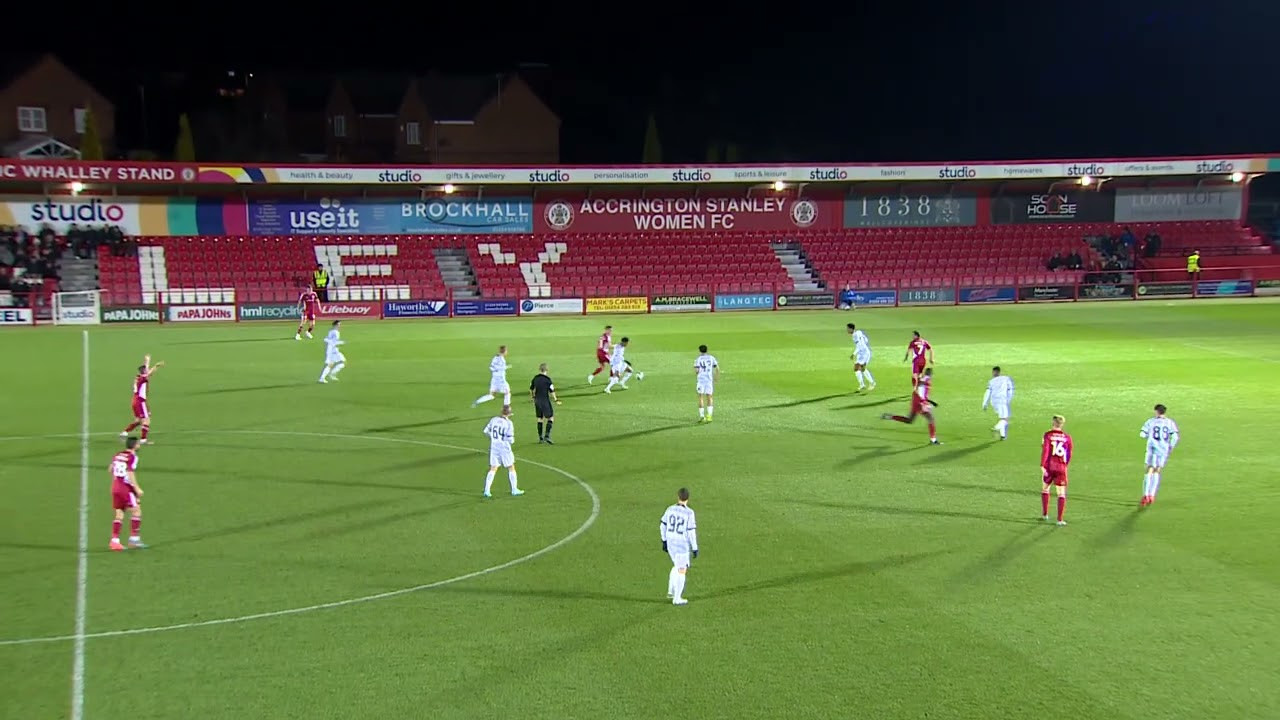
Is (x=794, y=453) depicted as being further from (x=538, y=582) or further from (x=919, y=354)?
(x=538, y=582)

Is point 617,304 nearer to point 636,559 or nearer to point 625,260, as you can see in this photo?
point 625,260

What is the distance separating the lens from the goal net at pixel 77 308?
44844 millimetres

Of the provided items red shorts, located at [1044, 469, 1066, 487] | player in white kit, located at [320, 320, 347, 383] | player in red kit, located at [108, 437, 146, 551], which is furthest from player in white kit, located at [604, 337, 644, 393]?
player in red kit, located at [108, 437, 146, 551]

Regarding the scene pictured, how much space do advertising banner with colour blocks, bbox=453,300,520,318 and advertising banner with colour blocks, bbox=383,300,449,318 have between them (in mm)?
612

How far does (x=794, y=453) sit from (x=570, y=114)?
73.6m

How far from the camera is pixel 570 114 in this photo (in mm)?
90312

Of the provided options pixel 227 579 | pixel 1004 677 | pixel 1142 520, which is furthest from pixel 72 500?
pixel 1142 520

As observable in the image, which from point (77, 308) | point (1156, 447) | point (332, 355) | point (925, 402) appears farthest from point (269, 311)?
point (1156, 447)

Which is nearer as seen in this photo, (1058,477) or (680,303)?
(1058,477)

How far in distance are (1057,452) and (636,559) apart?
6938 millimetres

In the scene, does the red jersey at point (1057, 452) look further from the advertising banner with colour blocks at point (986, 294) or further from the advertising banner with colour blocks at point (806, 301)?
the advertising banner with colour blocks at point (986, 294)

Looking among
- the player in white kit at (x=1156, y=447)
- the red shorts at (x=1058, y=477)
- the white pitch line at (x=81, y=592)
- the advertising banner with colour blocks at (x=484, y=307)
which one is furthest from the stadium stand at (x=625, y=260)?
the red shorts at (x=1058, y=477)

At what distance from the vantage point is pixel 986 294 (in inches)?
2112

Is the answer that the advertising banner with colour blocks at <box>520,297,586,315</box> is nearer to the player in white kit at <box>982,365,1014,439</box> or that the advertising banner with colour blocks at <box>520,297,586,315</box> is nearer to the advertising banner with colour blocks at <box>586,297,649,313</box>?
the advertising banner with colour blocks at <box>586,297,649,313</box>
